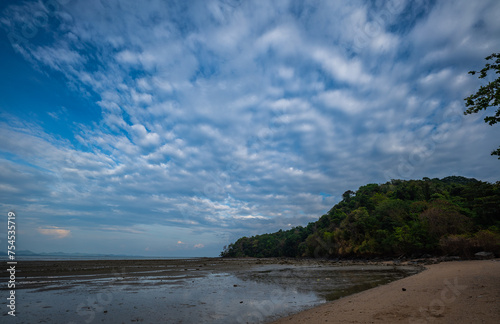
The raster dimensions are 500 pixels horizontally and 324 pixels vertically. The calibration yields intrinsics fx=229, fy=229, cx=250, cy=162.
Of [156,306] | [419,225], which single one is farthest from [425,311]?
[419,225]

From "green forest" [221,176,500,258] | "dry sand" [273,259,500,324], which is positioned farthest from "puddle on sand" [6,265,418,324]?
"green forest" [221,176,500,258]

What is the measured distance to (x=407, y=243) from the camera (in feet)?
156

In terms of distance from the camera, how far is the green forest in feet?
121

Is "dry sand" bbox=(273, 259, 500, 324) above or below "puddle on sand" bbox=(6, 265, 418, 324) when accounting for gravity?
above

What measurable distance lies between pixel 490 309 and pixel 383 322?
2989 mm

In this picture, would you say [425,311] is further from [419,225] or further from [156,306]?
[419,225]

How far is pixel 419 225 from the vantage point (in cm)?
4522

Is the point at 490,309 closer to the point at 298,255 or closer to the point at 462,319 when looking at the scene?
the point at 462,319

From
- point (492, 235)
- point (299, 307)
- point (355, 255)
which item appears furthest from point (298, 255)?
point (299, 307)

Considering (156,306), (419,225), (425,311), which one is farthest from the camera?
(419,225)

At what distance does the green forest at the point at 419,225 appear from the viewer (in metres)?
36.9

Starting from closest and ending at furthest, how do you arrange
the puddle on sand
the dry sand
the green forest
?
the dry sand
the puddle on sand
the green forest

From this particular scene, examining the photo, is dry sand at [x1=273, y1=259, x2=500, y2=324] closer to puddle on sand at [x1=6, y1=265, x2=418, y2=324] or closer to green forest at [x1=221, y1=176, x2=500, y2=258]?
puddle on sand at [x1=6, y1=265, x2=418, y2=324]

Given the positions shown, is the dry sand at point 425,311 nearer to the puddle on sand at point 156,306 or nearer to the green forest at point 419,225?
the puddle on sand at point 156,306
